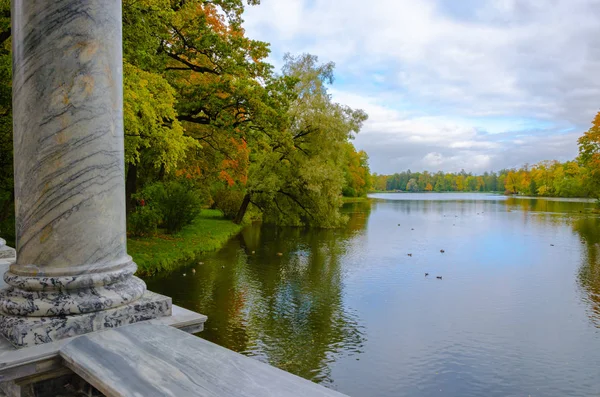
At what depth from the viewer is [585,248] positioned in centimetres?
2130

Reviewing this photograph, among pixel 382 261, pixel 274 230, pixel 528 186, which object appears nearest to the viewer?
pixel 382 261

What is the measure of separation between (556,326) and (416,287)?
409 centimetres

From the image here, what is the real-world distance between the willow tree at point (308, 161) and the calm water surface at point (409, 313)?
5681mm

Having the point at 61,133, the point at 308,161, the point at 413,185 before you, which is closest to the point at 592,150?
the point at 308,161

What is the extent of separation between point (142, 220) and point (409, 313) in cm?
1098

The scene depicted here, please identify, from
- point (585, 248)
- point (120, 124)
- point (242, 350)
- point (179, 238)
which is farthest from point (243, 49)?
point (585, 248)

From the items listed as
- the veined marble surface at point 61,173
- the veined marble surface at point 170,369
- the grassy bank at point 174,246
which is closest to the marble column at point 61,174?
the veined marble surface at point 61,173

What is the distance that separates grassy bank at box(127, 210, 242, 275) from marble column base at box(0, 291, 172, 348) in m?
11.5

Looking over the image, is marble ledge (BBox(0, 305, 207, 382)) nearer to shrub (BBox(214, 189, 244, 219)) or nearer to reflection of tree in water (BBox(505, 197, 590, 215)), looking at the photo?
shrub (BBox(214, 189, 244, 219))

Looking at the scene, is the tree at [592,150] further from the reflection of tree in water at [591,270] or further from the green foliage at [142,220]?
the green foliage at [142,220]

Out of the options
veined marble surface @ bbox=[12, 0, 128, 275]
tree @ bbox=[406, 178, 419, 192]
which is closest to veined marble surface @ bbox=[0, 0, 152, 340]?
veined marble surface @ bbox=[12, 0, 128, 275]

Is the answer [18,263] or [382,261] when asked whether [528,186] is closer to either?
[382,261]

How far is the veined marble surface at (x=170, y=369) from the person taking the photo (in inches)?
77.7

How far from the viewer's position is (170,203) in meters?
19.8
